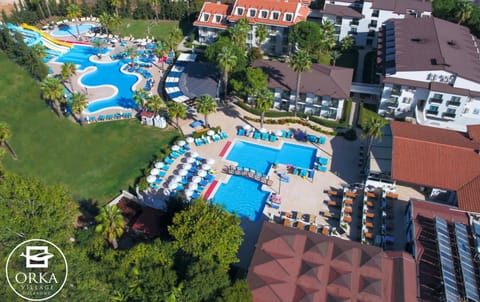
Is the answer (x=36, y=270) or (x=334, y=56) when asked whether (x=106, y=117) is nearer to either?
(x=36, y=270)

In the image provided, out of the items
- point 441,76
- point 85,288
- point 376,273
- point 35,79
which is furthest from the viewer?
point 35,79

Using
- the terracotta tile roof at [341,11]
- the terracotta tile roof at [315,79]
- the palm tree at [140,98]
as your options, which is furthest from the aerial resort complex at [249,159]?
the terracotta tile roof at [341,11]

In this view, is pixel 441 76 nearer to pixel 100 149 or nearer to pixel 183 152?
pixel 183 152

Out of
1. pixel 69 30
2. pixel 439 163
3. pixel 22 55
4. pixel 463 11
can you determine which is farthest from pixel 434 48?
pixel 69 30

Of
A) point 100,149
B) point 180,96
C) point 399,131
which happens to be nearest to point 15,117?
point 100,149

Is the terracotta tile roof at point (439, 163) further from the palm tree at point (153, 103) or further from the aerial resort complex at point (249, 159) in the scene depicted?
the palm tree at point (153, 103)
